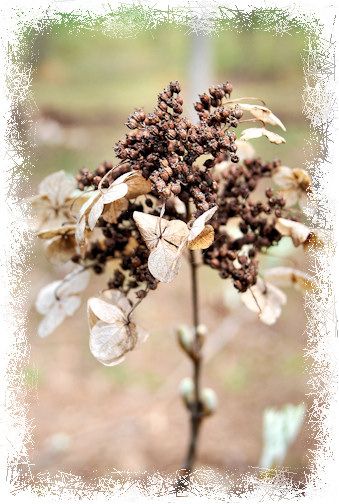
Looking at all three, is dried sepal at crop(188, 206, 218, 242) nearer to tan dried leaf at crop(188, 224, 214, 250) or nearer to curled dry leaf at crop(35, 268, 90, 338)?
tan dried leaf at crop(188, 224, 214, 250)

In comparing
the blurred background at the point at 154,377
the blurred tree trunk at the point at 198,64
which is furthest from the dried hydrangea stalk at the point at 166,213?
the blurred tree trunk at the point at 198,64

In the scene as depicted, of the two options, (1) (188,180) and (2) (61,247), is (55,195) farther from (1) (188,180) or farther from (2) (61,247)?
(1) (188,180)

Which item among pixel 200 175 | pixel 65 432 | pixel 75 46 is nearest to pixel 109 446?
pixel 65 432


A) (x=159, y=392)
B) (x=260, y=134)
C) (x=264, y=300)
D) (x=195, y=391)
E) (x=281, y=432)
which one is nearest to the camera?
(x=260, y=134)

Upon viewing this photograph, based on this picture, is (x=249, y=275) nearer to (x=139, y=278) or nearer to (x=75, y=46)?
(x=139, y=278)

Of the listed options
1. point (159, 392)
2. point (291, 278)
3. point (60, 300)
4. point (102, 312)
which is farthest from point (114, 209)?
point (159, 392)

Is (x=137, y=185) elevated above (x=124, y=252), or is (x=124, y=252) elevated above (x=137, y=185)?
(x=137, y=185)
